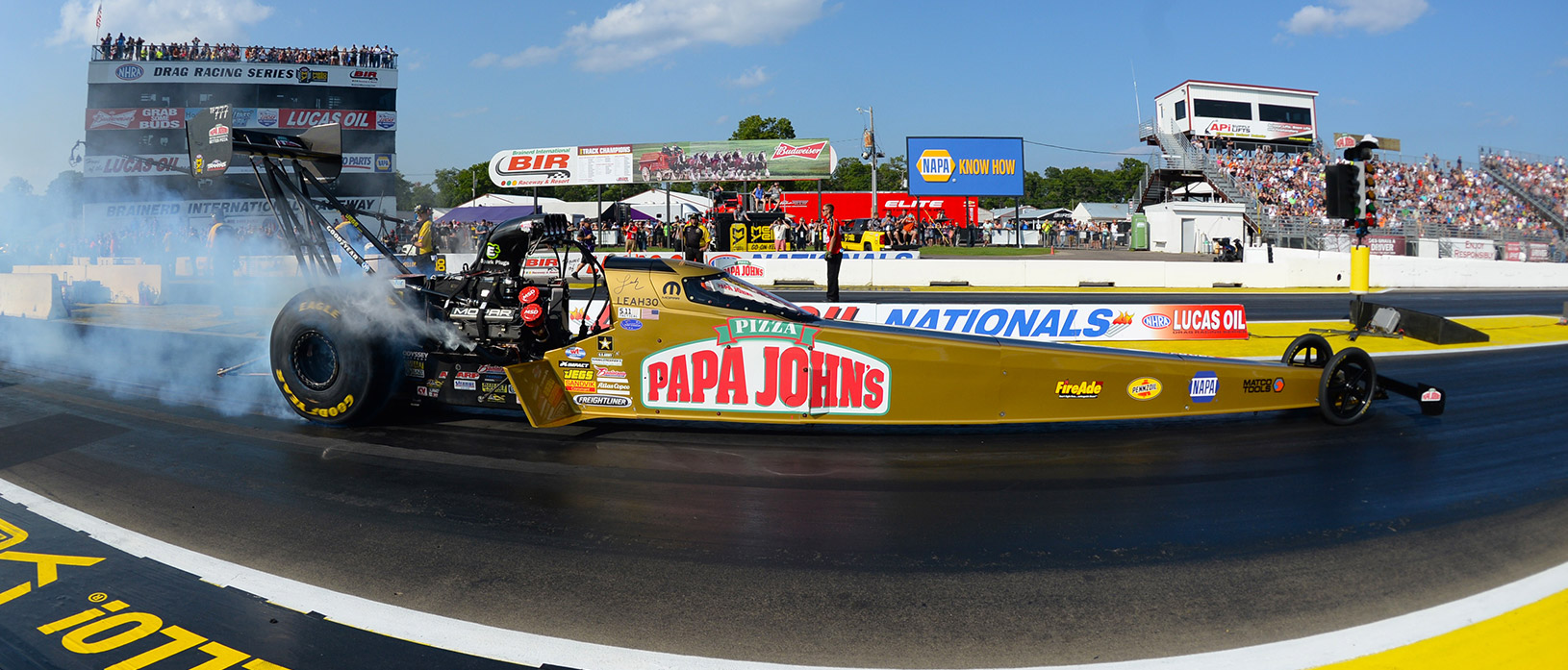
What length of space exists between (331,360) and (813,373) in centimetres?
434

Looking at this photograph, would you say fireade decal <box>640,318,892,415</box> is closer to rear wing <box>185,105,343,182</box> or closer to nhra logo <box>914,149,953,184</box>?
rear wing <box>185,105,343,182</box>

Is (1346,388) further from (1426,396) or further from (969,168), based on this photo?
(969,168)

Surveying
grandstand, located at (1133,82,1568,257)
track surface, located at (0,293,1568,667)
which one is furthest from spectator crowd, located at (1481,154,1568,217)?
track surface, located at (0,293,1568,667)

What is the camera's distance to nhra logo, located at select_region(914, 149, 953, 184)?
40062 millimetres

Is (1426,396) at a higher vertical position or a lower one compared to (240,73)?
lower

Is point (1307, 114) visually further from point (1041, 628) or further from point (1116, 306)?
point (1041, 628)

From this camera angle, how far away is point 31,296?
17094 millimetres

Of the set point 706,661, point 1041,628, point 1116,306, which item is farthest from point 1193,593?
point 1116,306

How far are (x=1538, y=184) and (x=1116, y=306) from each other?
4368 centimetres

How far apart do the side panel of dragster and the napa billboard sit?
3373 centimetres

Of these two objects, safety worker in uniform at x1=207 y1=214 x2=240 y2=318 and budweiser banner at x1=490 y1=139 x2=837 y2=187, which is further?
budweiser banner at x1=490 y1=139 x2=837 y2=187

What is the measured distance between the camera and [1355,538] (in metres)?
4.98

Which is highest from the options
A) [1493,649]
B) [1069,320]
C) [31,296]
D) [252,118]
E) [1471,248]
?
[252,118]

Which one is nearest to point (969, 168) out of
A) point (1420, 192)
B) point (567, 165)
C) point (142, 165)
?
point (567, 165)
